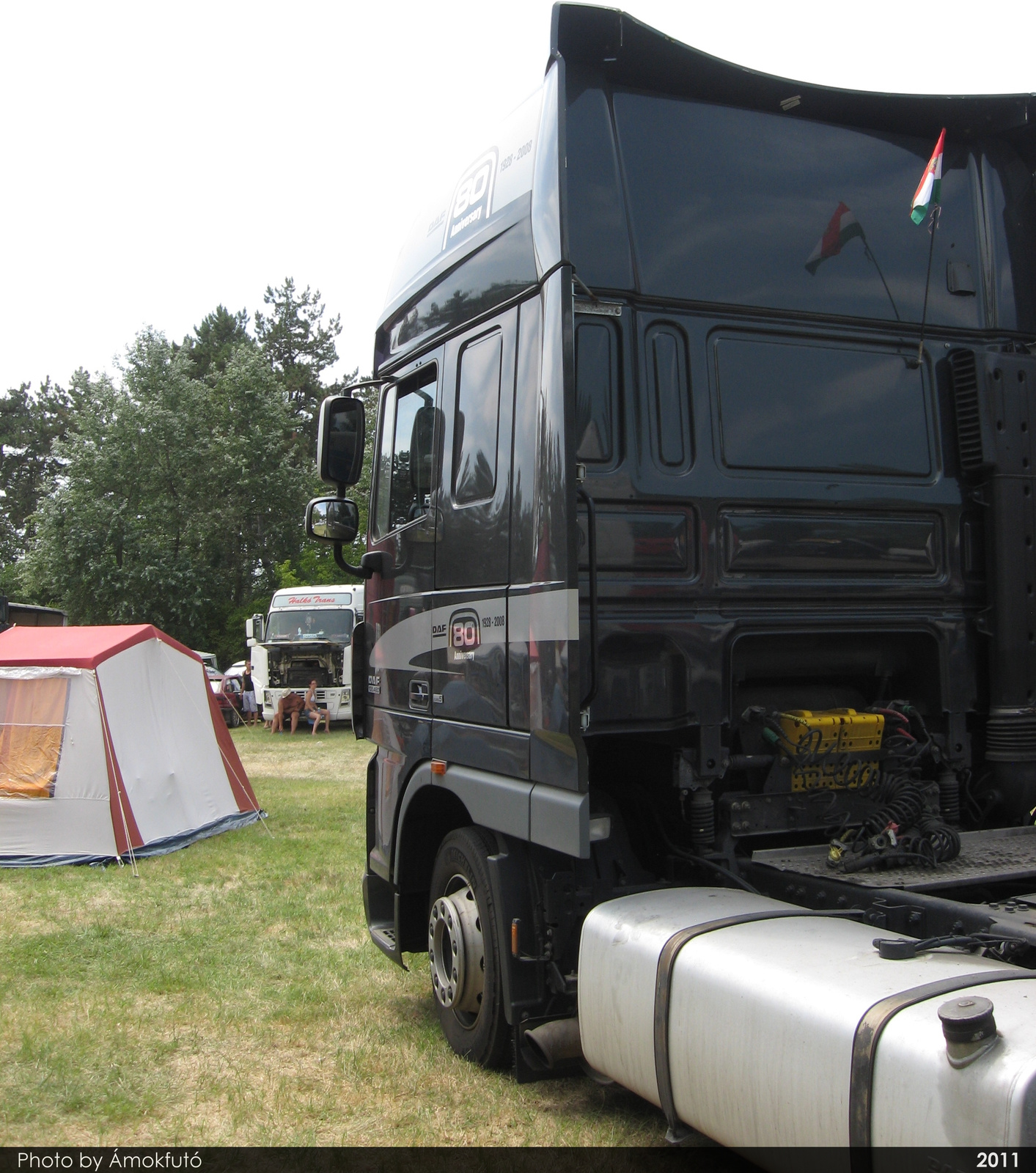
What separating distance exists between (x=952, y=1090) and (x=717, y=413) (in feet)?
7.89

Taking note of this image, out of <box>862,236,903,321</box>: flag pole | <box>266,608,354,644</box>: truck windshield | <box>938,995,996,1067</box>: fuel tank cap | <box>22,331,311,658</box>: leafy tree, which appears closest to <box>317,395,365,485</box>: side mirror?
<box>862,236,903,321</box>: flag pole

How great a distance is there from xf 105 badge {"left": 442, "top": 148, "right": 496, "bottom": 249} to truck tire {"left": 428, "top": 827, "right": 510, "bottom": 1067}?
7.73ft

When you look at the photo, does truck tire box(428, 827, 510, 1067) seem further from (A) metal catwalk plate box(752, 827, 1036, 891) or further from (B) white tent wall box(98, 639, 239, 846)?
(B) white tent wall box(98, 639, 239, 846)


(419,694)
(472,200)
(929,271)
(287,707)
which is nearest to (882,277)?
(929,271)

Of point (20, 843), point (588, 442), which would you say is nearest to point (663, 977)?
point (588, 442)

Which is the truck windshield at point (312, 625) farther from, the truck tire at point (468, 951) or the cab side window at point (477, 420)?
the cab side window at point (477, 420)

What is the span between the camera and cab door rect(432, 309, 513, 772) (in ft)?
13.0

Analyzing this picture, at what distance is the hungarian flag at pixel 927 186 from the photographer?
398 centimetres

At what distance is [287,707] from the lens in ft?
76.0

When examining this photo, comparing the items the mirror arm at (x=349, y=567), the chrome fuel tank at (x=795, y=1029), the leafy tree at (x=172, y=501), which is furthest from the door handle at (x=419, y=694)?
the leafy tree at (x=172, y=501)

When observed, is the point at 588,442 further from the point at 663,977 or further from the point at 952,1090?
the point at 952,1090

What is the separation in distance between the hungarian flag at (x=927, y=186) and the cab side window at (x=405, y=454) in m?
2.00

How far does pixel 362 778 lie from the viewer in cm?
1489

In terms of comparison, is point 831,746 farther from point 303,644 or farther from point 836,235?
point 303,644
